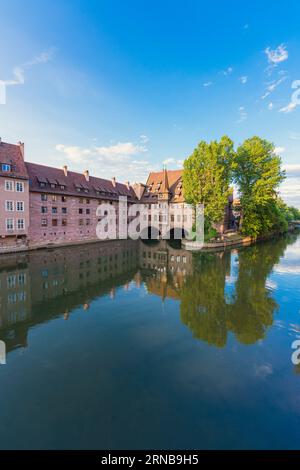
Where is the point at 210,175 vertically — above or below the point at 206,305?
above

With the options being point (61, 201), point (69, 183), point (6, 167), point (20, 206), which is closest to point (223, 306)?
point (20, 206)

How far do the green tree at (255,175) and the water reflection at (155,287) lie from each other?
1329 cm

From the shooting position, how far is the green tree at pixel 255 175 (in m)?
34.2

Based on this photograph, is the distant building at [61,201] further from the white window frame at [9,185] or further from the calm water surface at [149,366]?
the calm water surface at [149,366]

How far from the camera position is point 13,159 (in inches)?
1078

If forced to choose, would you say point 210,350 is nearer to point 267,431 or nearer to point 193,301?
point 267,431

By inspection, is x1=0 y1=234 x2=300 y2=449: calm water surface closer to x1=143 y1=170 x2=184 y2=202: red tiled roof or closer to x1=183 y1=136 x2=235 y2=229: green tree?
x1=183 y1=136 x2=235 y2=229: green tree

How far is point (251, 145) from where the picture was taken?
35.2 metres

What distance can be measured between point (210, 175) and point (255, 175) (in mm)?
10032

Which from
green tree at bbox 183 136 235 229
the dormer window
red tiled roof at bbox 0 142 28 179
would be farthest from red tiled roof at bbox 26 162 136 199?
green tree at bbox 183 136 235 229

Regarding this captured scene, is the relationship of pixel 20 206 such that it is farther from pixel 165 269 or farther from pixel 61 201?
pixel 165 269

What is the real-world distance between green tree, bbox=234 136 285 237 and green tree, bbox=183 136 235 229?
11.8 feet
